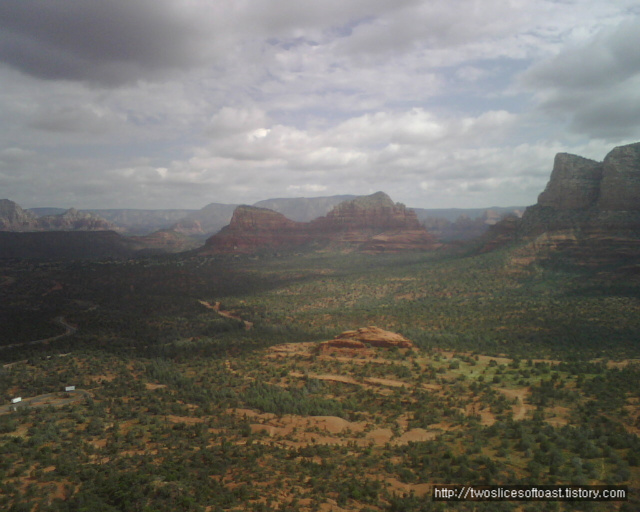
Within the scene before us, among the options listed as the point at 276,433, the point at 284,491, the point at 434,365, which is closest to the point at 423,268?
the point at 434,365

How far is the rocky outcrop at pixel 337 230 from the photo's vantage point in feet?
503

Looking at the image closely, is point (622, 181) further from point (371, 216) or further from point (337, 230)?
point (337, 230)

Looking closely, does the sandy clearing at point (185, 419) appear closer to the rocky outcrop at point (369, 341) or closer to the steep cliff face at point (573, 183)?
the rocky outcrop at point (369, 341)

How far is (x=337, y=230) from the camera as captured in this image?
172125 mm

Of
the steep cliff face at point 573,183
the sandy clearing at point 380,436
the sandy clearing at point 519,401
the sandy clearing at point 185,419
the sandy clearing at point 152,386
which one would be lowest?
the sandy clearing at point 152,386

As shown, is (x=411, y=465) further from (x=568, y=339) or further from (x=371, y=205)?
(x=371, y=205)

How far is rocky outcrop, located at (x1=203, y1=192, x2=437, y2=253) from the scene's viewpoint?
153 m

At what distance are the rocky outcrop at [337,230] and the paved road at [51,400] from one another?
123m

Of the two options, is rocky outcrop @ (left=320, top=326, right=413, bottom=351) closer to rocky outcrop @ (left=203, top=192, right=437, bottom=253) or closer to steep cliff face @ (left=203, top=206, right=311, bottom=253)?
rocky outcrop @ (left=203, top=192, right=437, bottom=253)

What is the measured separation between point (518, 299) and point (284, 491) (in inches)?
2178

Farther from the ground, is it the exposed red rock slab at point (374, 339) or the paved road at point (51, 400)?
the exposed red rock slab at point (374, 339)

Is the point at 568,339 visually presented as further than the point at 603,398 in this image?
Yes

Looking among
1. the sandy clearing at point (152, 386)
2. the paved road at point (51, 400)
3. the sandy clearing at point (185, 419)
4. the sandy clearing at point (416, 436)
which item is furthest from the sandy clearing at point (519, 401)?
the paved road at point (51, 400)

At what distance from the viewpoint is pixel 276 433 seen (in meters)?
22.6
